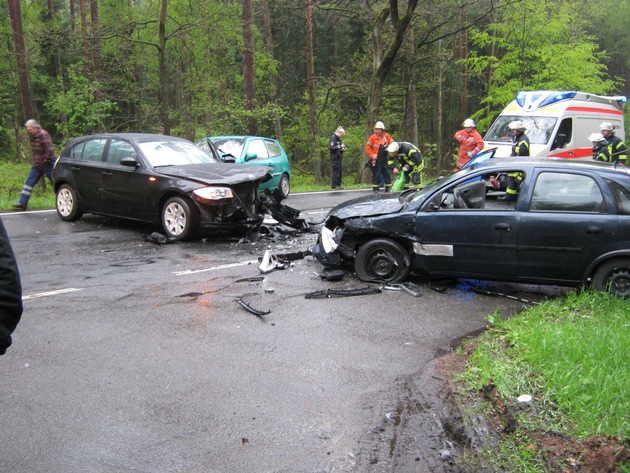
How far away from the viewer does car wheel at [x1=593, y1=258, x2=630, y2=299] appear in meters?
5.83

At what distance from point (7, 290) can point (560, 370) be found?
3.58 metres

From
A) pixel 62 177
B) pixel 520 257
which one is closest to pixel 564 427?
pixel 520 257

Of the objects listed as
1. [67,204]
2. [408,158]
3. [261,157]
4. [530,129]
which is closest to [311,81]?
[261,157]

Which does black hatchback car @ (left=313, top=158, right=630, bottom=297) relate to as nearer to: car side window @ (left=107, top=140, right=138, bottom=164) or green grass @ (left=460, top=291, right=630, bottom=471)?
green grass @ (left=460, top=291, right=630, bottom=471)

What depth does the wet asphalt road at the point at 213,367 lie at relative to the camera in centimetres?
327

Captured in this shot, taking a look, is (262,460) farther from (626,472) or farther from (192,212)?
(192,212)

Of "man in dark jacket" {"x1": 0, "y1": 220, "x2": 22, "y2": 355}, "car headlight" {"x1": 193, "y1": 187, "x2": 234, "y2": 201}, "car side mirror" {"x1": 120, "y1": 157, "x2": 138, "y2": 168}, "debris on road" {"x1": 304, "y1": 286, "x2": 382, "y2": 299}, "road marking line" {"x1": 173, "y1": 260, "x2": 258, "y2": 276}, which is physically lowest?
"debris on road" {"x1": 304, "y1": 286, "x2": 382, "y2": 299}

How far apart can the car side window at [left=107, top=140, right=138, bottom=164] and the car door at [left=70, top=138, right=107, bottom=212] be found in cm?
19

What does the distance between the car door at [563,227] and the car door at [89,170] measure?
7.48 metres

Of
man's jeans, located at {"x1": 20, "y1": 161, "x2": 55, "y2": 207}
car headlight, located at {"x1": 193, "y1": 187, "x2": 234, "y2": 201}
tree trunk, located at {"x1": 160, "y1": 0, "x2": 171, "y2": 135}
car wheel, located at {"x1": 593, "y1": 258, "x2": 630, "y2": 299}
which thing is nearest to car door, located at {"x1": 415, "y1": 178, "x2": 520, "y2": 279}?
car wheel, located at {"x1": 593, "y1": 258, "x2": 630, "y2": 299}

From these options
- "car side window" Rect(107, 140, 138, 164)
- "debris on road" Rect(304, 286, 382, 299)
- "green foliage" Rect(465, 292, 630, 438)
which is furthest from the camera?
"car side window" Rect(107, 140, 138, 164)

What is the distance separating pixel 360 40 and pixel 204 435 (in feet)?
116

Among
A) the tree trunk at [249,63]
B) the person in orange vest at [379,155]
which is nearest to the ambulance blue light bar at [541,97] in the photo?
the person in orange vest at [379,155]

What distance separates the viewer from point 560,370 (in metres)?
3.92
